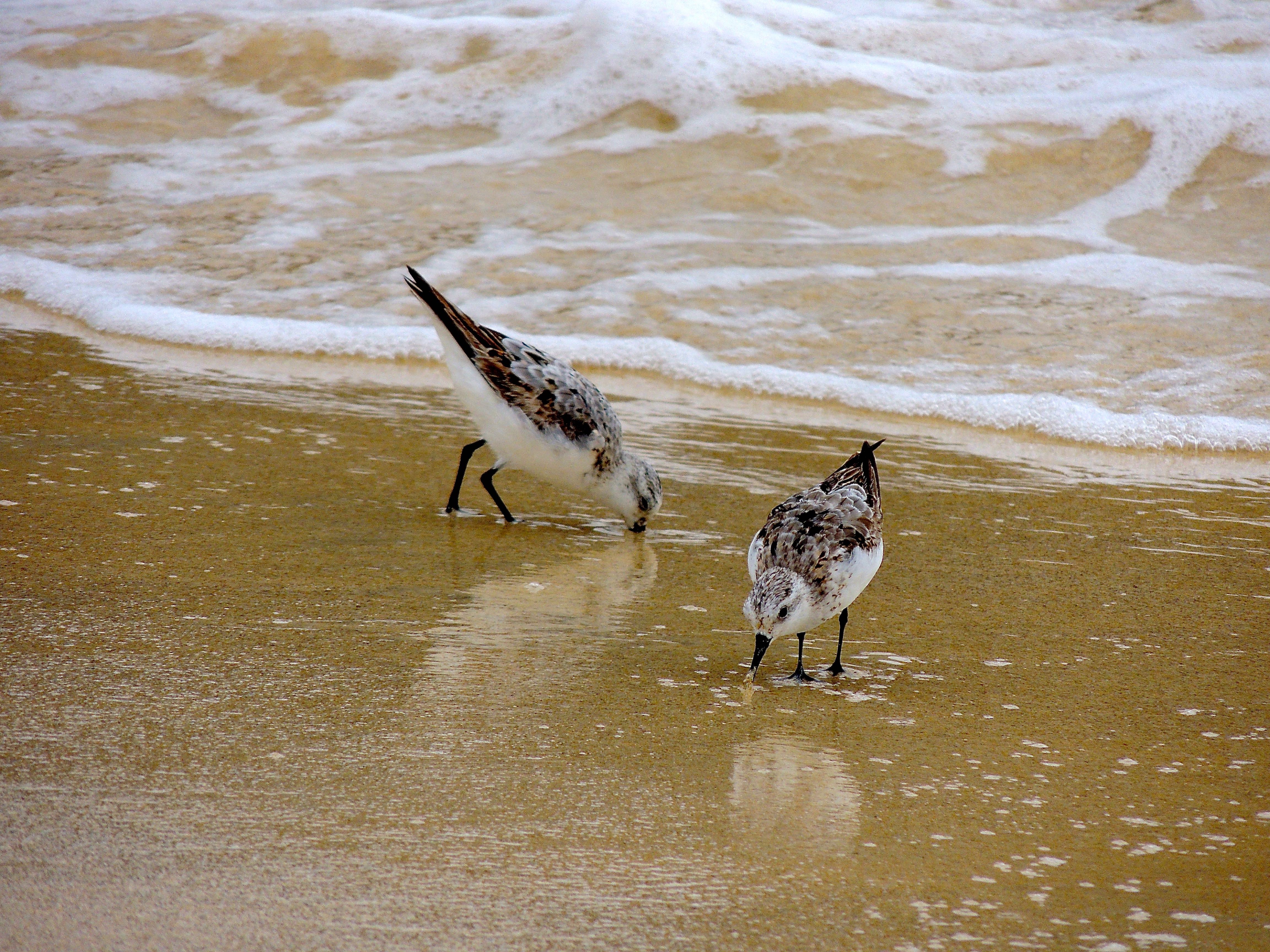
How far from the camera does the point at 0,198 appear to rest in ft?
31.9

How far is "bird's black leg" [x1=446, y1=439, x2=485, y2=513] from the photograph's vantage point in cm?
482

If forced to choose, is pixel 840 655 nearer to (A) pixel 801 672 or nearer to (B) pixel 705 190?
(A) pixel 801 672

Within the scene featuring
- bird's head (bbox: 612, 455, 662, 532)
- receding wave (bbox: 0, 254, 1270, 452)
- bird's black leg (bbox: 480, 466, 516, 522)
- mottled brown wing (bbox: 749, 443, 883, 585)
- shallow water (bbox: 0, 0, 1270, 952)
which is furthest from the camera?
receding wave (bbox: 0, 254, 1270, 452)

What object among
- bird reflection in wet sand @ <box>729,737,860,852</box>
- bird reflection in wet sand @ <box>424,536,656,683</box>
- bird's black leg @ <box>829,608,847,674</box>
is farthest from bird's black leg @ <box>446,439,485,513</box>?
bird reflection in wet sand @ <box>729,737,860,852</box>

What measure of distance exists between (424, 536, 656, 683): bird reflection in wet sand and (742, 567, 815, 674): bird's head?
0.51 metres

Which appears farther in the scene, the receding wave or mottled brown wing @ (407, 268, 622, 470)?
the receding wave

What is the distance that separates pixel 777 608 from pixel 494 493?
1.85m

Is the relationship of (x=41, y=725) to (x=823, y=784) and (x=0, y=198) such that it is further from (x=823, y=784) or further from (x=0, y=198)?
(x=0, y=198)

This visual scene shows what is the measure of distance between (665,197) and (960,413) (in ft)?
14.5

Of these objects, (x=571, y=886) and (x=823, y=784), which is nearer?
(x=571, y=886)

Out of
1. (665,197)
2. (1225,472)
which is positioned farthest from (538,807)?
(665,197)

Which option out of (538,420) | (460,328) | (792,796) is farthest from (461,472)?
(792,796)

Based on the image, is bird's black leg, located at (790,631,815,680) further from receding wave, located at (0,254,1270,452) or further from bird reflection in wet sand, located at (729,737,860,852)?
receding wave, located at (0,254,1270,452)

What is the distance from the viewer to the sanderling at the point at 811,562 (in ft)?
10.6
